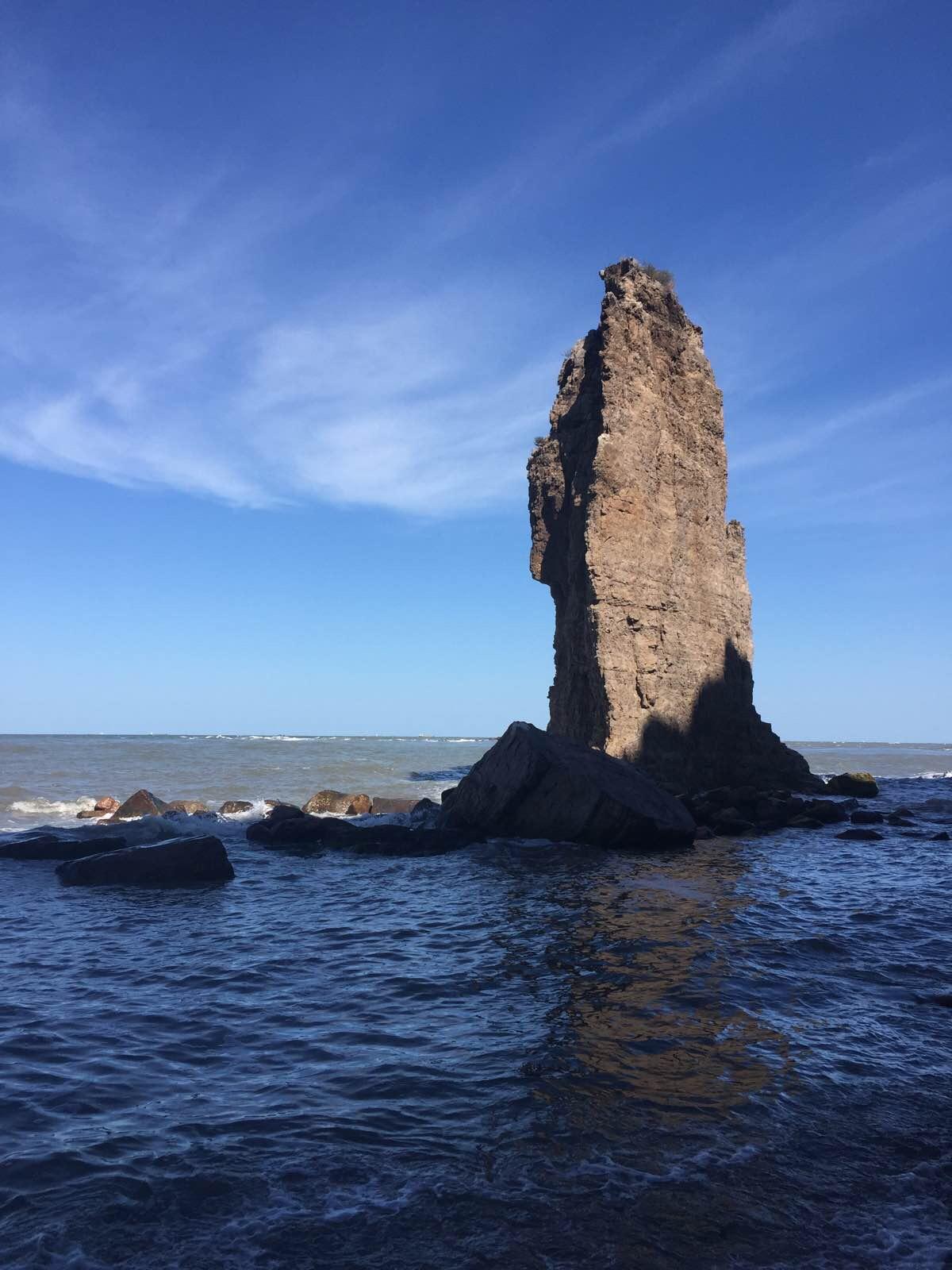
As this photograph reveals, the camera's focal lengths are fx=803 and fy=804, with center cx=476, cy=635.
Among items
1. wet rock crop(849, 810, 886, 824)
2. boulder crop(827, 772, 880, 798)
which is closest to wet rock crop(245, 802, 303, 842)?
wet rock crop(849, 810, 886, 824)

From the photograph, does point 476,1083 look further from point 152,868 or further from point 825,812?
point 825,812

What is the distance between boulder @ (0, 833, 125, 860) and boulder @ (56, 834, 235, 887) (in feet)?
5.80

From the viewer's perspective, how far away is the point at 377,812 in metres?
26.0

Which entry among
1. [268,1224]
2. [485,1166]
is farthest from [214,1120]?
[485,1166]

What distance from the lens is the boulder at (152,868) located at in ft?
43.5

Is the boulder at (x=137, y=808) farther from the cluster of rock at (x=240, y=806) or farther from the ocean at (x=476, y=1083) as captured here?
the ocean at (x=476, y=1083)

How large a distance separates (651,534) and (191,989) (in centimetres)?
2300

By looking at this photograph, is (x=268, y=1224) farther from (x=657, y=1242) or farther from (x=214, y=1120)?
(x=657, y=1242)

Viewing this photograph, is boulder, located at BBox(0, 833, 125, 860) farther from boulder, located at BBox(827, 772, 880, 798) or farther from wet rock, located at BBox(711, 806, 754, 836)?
boulder, located at BBox(827, 772, 880, 798)

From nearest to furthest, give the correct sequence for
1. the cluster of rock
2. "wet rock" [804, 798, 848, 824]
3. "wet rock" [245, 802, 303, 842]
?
"wet rock" [245, 802, 303, 842]
"wet rock" [804, 798, 848, 824]
the cluster of rock

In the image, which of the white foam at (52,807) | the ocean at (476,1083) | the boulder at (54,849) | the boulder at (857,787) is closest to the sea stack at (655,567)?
the boulder at (857,787)

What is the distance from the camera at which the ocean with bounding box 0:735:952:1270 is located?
3996 mm

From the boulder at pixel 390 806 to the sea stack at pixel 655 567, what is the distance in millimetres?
6641

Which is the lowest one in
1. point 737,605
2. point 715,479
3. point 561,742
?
point 561,742
